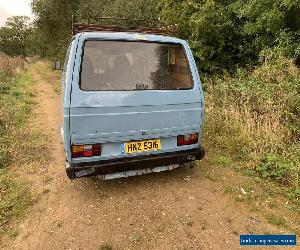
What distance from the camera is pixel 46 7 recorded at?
78.6 ft

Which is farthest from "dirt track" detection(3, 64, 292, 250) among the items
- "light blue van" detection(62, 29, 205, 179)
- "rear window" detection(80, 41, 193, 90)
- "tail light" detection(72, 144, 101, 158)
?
"rear window" detection(80, 41, 193, 90)

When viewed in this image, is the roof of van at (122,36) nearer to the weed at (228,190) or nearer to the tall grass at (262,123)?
the weed at (228,190)

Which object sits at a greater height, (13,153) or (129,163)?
(129,163)

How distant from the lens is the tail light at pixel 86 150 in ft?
14.0

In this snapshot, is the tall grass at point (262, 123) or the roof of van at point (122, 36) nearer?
the roof of van at point (122, 36)

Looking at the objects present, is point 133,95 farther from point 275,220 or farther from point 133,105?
point 275,220

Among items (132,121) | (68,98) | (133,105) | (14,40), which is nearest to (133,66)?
(133,105)

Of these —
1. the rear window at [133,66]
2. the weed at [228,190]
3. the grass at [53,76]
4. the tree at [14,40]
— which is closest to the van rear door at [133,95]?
the rear window at [133,66]

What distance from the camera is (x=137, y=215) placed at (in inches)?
172

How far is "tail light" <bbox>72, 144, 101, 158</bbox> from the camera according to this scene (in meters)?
4.26

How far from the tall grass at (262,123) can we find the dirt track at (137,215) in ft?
3.45

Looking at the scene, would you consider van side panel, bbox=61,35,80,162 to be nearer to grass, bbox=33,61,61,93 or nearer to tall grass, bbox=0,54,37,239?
tall grass, bbox=0,54,37,239

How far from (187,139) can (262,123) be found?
8.11 ft

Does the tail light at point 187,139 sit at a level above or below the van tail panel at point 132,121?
below
